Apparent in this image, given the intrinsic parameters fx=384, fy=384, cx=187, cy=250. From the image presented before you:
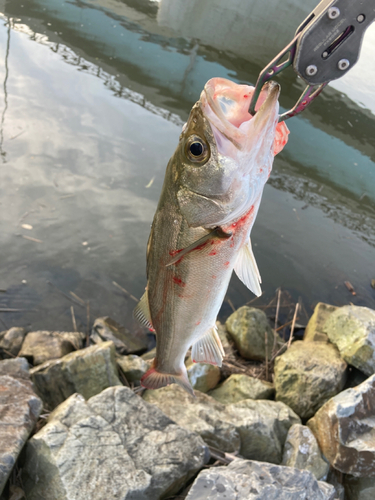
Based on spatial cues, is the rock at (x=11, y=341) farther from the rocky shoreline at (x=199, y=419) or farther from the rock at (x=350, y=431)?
the rock at (x=350, y=431)

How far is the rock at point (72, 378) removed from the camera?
14.6ft

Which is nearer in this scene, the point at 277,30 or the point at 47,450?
the point at 47,450

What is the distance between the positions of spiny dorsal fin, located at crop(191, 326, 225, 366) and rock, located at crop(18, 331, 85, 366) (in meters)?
3.38

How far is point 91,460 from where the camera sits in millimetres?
3111

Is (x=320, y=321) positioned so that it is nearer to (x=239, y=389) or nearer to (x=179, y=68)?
(x=239, y=389)

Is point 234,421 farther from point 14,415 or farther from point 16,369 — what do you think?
point 16,369

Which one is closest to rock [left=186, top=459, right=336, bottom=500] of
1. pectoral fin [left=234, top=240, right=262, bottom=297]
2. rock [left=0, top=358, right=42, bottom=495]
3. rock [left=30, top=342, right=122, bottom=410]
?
rock [left=0, top=358, right=42, bottom=495]

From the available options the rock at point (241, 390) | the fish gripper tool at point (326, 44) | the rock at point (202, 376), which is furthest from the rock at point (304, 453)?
the fish gripper tool at point (326, 44)

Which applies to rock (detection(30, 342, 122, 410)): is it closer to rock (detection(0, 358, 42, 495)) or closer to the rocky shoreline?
the rocky shoreline

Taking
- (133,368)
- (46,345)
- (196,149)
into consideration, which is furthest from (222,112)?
(46,345)

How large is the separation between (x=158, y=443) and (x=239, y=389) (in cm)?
187

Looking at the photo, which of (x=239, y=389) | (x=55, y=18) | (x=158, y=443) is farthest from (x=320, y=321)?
(x=55, y=18)

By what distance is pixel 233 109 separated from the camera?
1.77m

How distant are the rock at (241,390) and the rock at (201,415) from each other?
0.61 m
